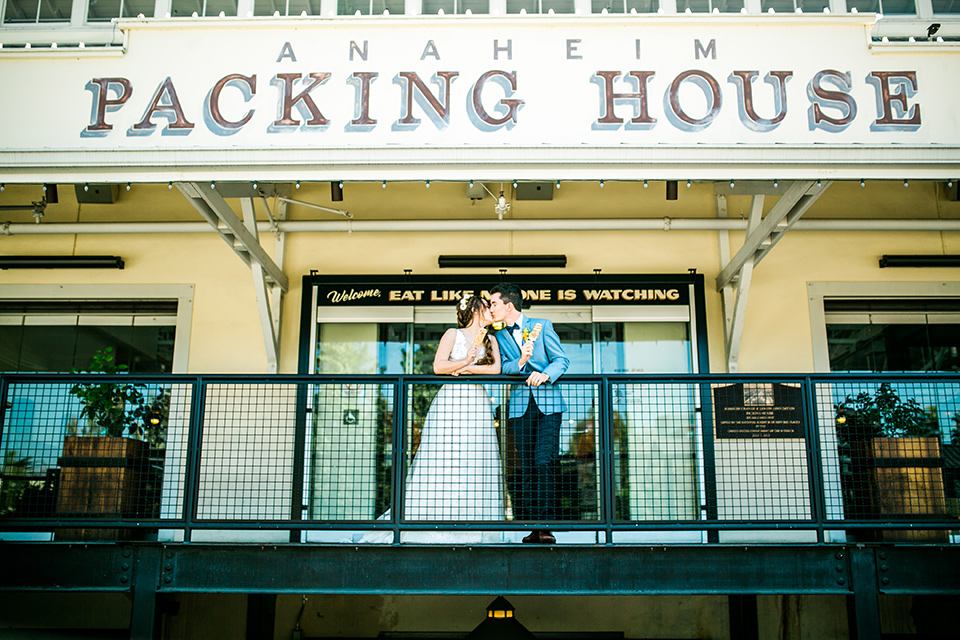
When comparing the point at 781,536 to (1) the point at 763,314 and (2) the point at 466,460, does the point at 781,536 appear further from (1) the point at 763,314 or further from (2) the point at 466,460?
(2) the point at 466,460

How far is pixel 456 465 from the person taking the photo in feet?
20.6

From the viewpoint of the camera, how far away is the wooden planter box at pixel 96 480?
6.49 metres

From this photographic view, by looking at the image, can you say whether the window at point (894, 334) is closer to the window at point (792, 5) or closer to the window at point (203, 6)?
the window at point (792, 5)

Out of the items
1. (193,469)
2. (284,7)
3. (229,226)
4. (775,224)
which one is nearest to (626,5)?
(775,224)

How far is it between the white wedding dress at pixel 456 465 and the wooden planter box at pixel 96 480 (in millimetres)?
2036

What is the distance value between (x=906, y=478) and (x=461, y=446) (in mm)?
3535

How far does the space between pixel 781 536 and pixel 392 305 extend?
477 centimetres

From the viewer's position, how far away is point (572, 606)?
8.56 metres

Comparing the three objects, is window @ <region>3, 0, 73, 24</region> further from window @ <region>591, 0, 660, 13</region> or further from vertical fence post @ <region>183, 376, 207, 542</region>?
window @ <region>591, 0, 660, 13</region>

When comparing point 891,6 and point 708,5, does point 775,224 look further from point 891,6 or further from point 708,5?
point 891,6

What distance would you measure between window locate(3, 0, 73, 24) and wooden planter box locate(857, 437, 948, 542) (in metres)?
8.64

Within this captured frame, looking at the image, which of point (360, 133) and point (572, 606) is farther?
point (572, 606)

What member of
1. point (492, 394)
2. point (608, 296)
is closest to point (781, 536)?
point (608, 296)

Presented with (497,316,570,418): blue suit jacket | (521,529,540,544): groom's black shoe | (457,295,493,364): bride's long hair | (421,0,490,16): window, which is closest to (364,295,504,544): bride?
(457,295,493,364): bride's long hair
